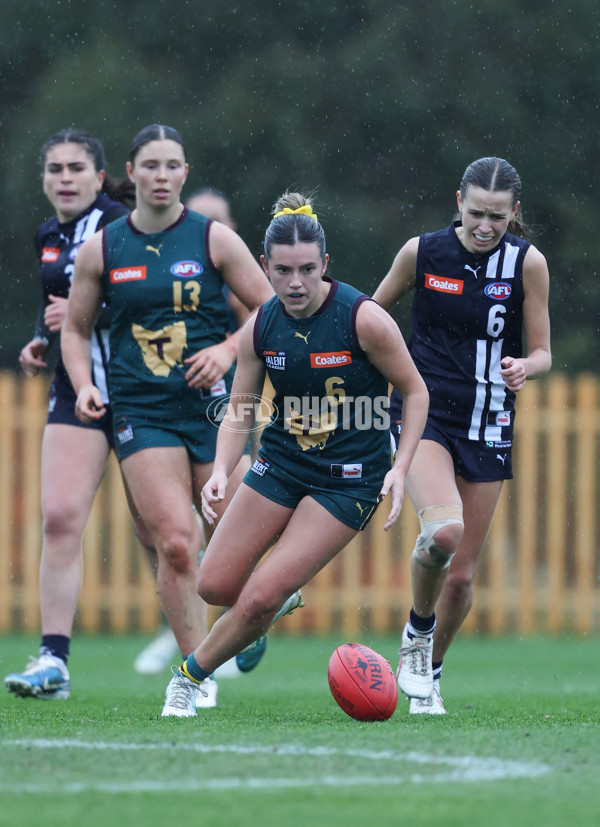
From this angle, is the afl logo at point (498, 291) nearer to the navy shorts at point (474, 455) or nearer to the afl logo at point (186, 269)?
the navy shorts at point (474, 455)

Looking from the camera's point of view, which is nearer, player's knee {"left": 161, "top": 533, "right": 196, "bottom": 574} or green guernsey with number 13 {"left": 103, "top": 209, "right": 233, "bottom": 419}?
player's knee {"left": 161, "top": 533, "right": 196, "bottom": 574}

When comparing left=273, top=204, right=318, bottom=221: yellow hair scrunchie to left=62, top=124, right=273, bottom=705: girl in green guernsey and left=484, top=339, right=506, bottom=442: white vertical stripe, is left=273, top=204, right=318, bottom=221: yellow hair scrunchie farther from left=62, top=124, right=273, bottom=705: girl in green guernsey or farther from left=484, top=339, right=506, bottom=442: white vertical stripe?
left=484, top=339, right=506, bottom=442: white vertical stripe

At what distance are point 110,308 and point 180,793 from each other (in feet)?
10.7

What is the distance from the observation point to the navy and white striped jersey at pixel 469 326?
5.91m

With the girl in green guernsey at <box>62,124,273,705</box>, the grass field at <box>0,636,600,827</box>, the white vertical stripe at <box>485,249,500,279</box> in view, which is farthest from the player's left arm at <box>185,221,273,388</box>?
the grass field at <box>0,636,600,827</box>

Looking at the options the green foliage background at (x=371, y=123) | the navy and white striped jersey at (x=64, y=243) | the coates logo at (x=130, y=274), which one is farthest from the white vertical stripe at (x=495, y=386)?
the green foliage background at (x=371, y=123)

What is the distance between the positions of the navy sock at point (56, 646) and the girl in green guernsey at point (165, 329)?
71 cm

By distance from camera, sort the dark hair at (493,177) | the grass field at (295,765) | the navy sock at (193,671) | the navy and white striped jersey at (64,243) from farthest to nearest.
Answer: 1. the navy and white striped jersey at (64,243)
2. the dark hair at (493,177)
3. the navy sock at (193,671)
4. the grass field at (295,765)

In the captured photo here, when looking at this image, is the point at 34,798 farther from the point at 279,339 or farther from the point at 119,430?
the point at 119,430

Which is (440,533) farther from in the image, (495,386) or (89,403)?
(89,403)

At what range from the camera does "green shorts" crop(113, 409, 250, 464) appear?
609 cm

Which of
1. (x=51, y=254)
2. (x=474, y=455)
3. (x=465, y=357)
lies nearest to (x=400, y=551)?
(x=51, y=254)

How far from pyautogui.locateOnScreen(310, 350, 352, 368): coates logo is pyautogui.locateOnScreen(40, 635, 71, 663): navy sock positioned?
6.80 feet

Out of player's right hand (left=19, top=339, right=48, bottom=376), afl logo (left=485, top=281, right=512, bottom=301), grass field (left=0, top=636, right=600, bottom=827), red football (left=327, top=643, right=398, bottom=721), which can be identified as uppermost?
afl logo (left=485, top=281, right=512, bottom=301)
